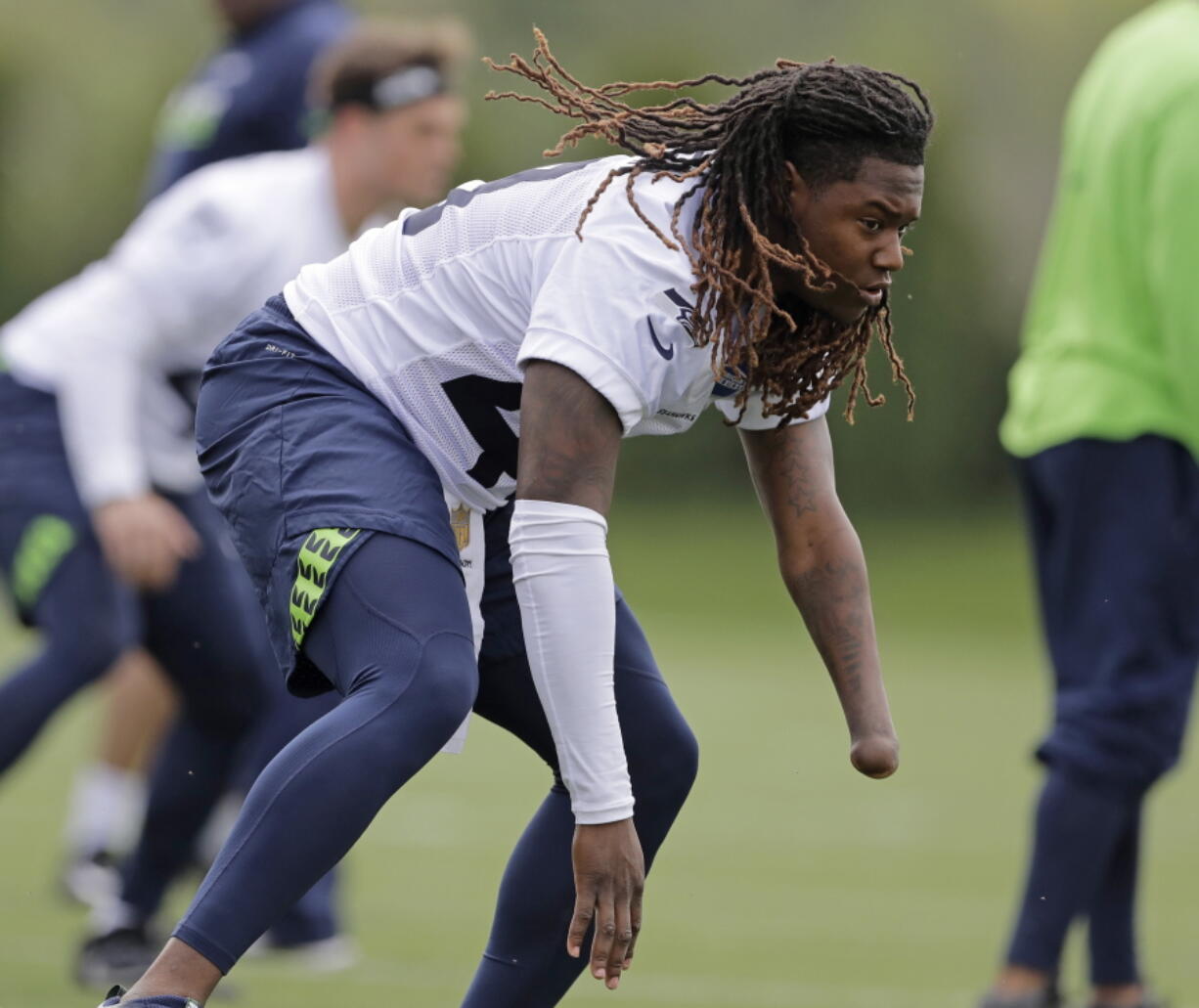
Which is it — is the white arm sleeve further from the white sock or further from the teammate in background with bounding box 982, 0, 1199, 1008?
the white sock

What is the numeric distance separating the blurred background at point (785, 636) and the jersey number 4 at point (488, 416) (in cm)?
198

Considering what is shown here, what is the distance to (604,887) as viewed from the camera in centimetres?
328

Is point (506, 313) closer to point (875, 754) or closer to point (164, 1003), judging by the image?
point (875, 754)

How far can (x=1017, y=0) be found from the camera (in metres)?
33.1

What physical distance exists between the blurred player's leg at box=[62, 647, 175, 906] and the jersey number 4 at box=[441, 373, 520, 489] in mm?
3184

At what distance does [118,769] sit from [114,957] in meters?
1.49

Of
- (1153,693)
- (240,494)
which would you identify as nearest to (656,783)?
(240,494)

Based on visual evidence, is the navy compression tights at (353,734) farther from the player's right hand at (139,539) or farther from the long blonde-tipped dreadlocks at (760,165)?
the player's right hand at (139,539)

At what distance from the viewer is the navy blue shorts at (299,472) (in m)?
3.42

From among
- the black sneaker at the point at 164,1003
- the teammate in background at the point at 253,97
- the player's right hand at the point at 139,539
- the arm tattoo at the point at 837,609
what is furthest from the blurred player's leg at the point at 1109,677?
the teammate in background at the point at 253,97

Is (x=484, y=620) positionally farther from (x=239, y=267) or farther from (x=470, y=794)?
(x=470, y=794)

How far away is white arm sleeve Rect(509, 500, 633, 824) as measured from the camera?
3250 millimetres

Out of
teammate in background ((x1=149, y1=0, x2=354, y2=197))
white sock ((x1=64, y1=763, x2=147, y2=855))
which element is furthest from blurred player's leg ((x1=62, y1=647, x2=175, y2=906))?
teammate in background ((x1=149, y1=0, x2=354, y2=197))

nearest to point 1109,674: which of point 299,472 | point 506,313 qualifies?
point 506,313
